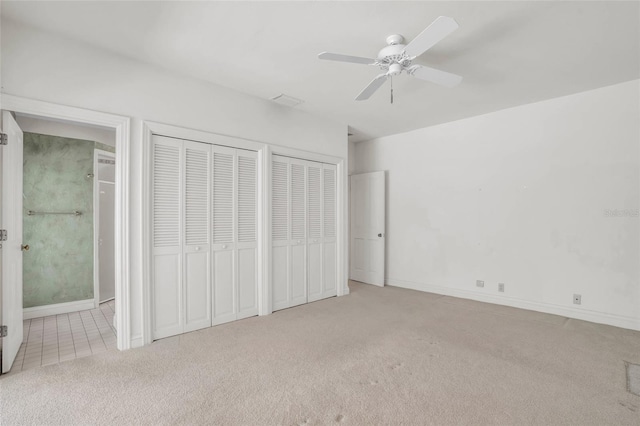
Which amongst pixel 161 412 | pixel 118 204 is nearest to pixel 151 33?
pixel 118 204

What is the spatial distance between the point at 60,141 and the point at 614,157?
21.7ft

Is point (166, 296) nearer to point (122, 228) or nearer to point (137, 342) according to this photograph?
point (137, 342)

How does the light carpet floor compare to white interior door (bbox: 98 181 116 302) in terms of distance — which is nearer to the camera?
the light carpet floor

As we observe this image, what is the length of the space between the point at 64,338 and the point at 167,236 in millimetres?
1449

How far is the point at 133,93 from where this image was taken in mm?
2918

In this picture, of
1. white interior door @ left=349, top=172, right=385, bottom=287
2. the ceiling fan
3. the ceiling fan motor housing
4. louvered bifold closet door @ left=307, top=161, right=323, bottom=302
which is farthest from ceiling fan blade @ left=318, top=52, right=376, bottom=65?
white interior door @ left=349, top=172, right=385, bottom=287

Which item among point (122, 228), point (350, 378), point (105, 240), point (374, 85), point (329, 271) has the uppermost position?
point (374, 85)

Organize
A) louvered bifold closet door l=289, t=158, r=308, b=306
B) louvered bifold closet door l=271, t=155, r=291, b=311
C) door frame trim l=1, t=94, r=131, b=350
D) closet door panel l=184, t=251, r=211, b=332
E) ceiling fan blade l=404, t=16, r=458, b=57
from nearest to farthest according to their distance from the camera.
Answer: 1. ceiling fan blade l=404, t=16, r=458, b=57
2. door frame trim l=1, t=94, r=131, b=350
3. closet door panel l=184, t=251, r=211, b=332
4. louvered bifold closet door l=271, t=155, r=291, b=311
5. louvered bifold closet door l=289, t=158, r=308, b=306

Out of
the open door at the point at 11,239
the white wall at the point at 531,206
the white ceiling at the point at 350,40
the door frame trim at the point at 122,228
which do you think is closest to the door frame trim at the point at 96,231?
the open door at the point at 11,239

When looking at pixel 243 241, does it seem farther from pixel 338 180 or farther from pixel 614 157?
pixel 614 157

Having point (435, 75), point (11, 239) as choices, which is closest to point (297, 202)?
point (435, 75)

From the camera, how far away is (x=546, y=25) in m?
2.39

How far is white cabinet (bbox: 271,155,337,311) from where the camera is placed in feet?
13.4

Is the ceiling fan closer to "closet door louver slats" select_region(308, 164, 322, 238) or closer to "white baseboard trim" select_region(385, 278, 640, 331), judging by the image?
"closet door louver slats" select_region(308, 164, 322, 238)
